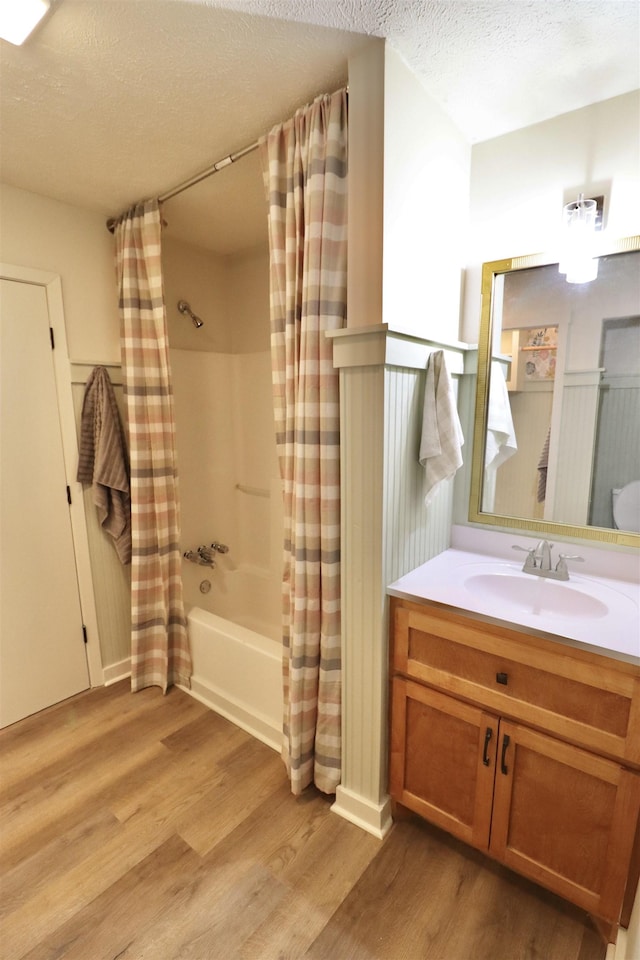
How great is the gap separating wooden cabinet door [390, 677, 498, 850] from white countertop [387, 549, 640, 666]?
316mm

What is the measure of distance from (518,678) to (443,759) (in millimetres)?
413

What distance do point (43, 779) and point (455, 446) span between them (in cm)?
209

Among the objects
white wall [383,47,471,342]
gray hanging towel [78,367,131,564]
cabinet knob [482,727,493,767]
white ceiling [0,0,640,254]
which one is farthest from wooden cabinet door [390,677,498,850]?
white ceiling [0,0,640,254]

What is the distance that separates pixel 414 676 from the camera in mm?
1439

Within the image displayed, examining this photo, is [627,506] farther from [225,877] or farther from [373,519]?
[225,877]

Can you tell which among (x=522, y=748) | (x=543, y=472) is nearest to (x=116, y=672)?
(x=522, y=748)

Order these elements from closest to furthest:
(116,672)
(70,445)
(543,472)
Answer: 1. (543,472)
2. (70,445)
3. (116,672)

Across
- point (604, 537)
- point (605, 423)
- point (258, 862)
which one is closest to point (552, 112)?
point (605, 423)

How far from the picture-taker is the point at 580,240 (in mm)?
1452

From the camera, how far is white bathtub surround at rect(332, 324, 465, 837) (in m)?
1.33

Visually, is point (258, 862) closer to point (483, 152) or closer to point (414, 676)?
point (414, 676)

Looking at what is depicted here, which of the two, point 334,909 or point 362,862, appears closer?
point 334,909

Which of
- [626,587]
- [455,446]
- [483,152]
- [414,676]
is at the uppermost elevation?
[483,152]

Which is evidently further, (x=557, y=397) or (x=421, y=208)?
(x=557, y=397)
